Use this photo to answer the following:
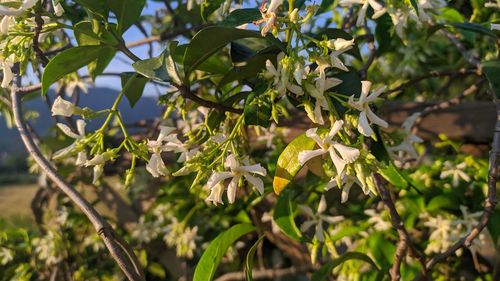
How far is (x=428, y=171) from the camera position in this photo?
42.1 inches

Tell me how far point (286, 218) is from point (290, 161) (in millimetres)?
301

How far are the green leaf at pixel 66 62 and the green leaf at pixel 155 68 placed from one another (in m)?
0.08

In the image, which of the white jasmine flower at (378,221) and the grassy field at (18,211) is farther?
the grassy field at (18,211)

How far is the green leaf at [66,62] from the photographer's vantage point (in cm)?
49

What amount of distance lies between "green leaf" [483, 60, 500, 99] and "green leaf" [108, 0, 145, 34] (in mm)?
417

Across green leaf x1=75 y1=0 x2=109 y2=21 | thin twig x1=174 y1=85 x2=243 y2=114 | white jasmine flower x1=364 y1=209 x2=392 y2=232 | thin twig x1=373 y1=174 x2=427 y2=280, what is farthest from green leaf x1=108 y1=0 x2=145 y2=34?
white jasmine flower x1=364 y1=209 x2=392 y2=232

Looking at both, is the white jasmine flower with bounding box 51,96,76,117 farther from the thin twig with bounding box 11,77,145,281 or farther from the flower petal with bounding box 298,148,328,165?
the flower petal with bounding box 298,148,328,165

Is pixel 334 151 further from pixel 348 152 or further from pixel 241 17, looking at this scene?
pixel 241 17

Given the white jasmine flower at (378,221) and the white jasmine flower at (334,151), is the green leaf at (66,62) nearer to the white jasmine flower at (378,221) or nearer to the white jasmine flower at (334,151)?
the white jasmine flower at (334,151)

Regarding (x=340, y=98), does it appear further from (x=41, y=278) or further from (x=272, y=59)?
(x=41, y=278)

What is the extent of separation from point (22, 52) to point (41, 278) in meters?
1.17

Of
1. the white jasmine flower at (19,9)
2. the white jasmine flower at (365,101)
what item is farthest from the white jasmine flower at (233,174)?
the white jasmine flower at (19,9)

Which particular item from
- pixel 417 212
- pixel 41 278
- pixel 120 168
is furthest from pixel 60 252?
pixel 417 212

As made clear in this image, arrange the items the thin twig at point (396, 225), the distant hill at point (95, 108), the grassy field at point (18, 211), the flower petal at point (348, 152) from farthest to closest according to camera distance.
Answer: the grassy field at point (18, 211) → the distant hill at point (95, 108) → the thin twig at point (396, 225) → the flower petal at point (348, 152)
